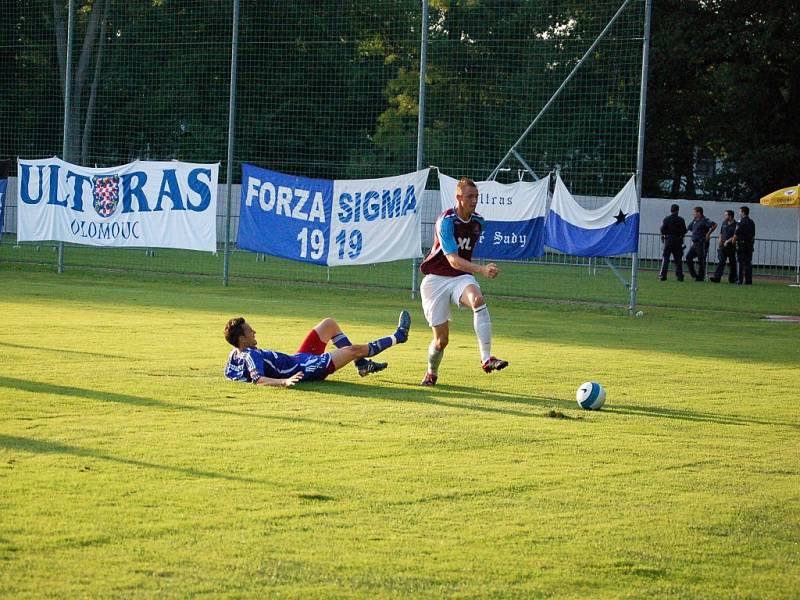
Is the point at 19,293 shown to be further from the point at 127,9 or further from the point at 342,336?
the point at 127,9

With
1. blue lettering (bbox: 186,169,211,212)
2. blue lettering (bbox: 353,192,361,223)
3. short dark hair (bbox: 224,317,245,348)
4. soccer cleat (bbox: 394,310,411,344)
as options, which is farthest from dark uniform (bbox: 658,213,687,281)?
short dark hair (bbox: 224,317,245,348)

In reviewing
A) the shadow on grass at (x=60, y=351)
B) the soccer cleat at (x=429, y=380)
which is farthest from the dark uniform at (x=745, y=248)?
the shadow on grass at (x=60, y=351)

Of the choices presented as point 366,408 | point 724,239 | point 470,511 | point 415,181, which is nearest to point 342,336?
point 366,408

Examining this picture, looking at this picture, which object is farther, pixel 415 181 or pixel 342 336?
pixel 415 181

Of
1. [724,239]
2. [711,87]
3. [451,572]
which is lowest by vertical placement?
[451,572]

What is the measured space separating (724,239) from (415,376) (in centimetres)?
2335

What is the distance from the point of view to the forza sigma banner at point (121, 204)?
942 inches

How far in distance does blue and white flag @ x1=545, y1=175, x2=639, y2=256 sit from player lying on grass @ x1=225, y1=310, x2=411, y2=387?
936 centimetres

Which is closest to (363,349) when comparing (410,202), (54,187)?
(410,202)

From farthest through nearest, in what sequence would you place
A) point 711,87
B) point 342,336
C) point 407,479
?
point 711,87 → point 342,336 → point 407,479

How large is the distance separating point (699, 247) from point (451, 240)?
75.3ft

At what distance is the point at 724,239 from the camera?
33.7m

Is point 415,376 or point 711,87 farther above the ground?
point 711,87

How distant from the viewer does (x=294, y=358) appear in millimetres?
11531
